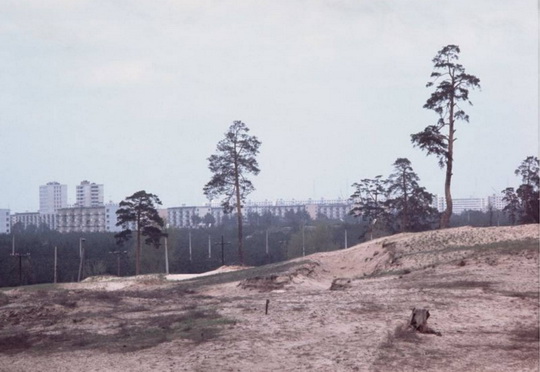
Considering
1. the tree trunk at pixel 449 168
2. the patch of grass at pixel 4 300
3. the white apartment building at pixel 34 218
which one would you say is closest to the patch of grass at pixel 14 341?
the patch of grass at pixel 4 300

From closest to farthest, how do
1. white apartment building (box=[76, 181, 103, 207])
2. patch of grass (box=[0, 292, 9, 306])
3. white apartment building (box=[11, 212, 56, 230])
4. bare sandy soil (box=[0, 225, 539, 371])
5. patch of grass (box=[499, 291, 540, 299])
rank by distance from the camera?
bare sandy soil (box=[0, 225, 539, 371]) → patch of grass (box=[499, 291, 540, 299]) → patch of grass (box=[0, 292, 9, 306]) → white apartment building (box=[76, 181, 103, 207]) → white apartment building (box=[11, 212, 56, 230])

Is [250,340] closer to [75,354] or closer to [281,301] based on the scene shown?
[75,354]

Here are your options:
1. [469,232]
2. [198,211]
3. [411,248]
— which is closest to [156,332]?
[411,248]

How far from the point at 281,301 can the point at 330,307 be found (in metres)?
1.81

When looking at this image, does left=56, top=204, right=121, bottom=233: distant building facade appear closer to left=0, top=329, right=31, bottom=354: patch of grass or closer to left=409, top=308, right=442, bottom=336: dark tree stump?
left=0, top=329, right=31, bottom=354: patch of grass

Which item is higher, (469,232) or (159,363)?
(469,232)

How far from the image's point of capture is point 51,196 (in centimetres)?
18562

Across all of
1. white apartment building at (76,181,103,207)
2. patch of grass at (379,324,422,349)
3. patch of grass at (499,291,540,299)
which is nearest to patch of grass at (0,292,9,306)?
patch of grass at (379,324,422,349)

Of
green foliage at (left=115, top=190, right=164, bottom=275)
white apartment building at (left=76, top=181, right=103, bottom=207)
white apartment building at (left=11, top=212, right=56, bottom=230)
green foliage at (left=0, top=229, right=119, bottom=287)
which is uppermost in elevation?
white apartment building at (left=76, top=181, right=103, bottom=207)

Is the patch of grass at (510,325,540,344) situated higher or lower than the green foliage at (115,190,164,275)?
lower

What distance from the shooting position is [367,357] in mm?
11141

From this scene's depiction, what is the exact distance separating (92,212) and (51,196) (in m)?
61.9

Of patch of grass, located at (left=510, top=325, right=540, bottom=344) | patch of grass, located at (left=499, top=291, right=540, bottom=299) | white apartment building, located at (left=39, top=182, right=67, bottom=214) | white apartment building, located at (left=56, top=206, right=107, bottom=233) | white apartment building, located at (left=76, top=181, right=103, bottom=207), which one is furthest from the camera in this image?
white apartment building, located at (left=39, top=182, right=67, bottom=214)

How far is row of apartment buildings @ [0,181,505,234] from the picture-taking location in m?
126
